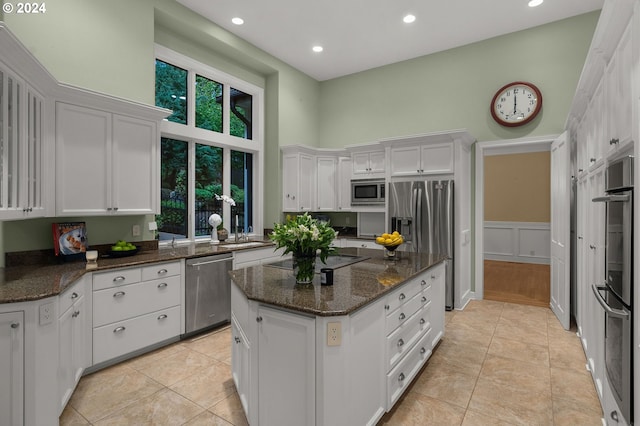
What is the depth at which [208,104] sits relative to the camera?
4801 millimetres

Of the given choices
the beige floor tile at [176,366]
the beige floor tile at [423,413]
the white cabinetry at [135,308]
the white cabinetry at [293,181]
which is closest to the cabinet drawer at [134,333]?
the white cabinetry at [135,308]

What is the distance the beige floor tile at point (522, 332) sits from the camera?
11.3ft

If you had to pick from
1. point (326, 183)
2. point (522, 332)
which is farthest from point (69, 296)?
point (522, 332)

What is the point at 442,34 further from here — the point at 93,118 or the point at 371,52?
the point at 93,118

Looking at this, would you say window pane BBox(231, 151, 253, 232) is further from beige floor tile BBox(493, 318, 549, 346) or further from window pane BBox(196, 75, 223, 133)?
beige floor tile BBox(493, 318, 549, 346)

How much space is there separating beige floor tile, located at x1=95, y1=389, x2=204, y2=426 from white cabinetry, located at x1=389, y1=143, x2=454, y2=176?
149 inches

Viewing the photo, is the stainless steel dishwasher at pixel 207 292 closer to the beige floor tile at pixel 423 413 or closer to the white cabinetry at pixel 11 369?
the white cabinetry at pixel 11 369

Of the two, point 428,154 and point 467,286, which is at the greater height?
point 428,154

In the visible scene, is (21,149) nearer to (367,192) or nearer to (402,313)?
(402,313)

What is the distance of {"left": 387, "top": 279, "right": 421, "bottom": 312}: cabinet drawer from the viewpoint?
2.14m

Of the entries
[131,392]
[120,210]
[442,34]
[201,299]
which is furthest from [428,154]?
[131,392]

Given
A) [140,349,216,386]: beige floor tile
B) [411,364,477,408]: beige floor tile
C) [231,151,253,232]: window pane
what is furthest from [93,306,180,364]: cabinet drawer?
[411,364,477,408]: beige floor tile

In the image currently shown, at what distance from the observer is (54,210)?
2.82 metres

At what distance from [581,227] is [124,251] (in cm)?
437
